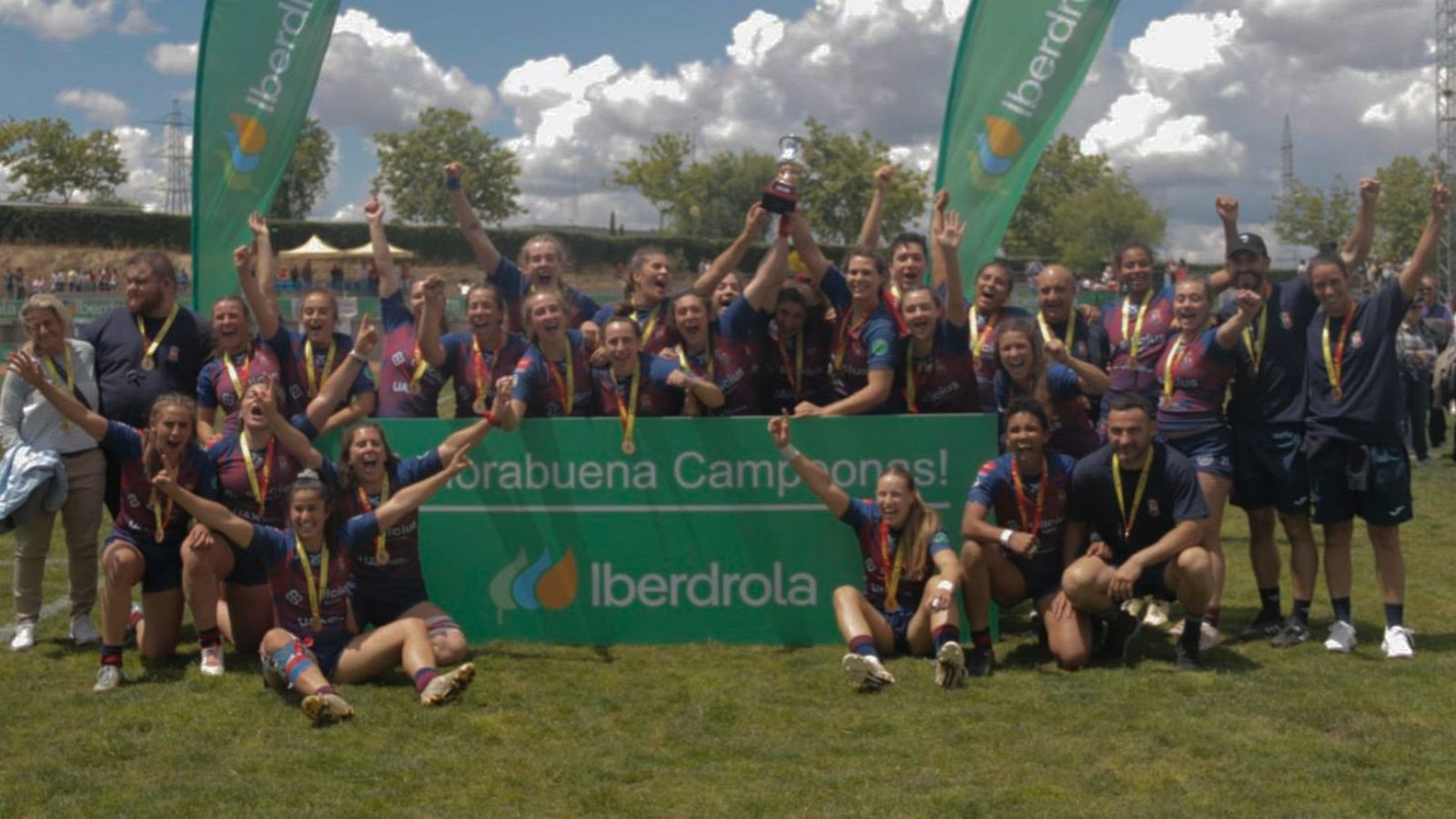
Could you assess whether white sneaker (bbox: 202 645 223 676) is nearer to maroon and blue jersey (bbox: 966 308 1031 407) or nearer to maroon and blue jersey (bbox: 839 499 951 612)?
maroon and blue jersey (bbox: 839 499 951 612)

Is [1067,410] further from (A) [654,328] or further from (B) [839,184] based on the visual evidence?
(B) [839,184]

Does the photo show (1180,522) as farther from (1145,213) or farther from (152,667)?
(1145,213)

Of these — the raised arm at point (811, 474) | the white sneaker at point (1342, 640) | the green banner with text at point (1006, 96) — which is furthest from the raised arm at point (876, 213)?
the white sneaker at point (1342, 640)

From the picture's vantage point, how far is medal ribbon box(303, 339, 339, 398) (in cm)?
681

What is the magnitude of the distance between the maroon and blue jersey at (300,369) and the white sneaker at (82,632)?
145 centimetres

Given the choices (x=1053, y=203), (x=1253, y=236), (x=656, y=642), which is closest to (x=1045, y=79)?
(x=1253, y=236)

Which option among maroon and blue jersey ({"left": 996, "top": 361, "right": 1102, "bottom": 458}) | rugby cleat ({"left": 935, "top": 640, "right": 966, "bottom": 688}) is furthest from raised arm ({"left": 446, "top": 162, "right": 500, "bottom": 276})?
rugby cleat ({"left": 935, "top": 640, "right": 966, "bottom": 688})

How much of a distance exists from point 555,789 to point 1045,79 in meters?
6.58

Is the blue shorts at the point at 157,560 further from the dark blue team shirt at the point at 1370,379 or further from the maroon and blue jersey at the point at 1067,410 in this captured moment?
the dark blue team shirt at the point at 1370,379

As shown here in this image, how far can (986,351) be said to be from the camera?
6.80 m

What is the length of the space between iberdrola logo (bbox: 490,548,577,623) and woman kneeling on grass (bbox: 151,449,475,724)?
0.82 m

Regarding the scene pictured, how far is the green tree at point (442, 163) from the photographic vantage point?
6556 cm

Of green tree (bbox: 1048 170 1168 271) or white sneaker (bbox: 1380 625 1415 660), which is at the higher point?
green tree (bbox: 1048 170 1168 271)

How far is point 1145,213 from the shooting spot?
77.1 metres
